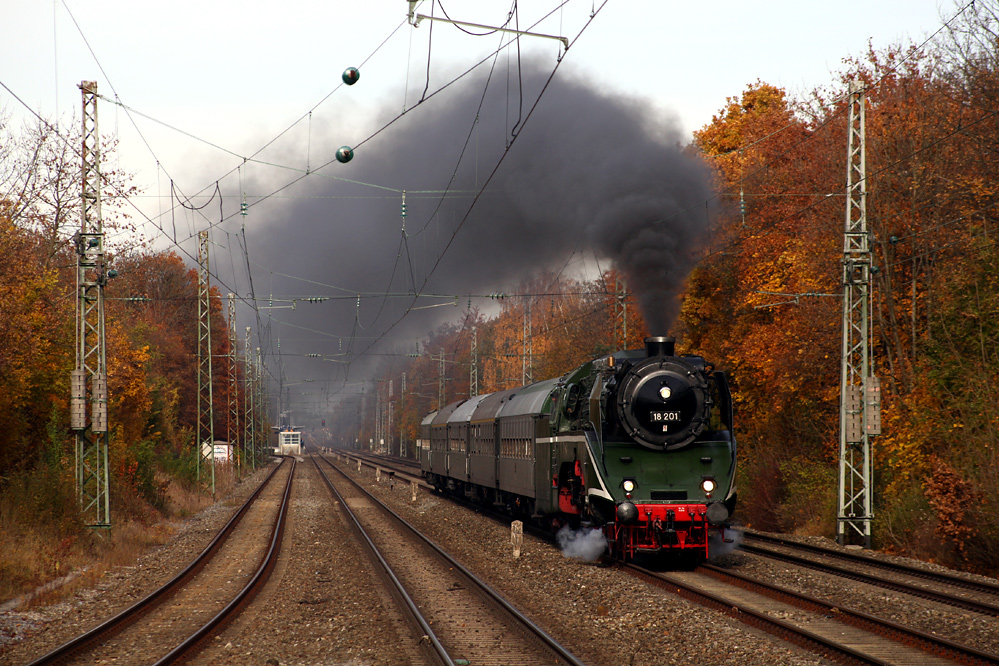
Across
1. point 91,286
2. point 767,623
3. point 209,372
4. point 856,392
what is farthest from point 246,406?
point 767,623

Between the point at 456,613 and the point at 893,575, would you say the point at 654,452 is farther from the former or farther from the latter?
the point at 456,613

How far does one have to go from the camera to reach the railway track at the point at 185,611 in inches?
421

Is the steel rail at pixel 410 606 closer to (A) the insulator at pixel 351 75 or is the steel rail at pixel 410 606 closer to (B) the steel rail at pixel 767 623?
(B) the steel rail at pixel 767 623

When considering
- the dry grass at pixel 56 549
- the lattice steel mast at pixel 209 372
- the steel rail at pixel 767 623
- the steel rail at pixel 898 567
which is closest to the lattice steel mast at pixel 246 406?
the lattice steel mast at pixel 209 372

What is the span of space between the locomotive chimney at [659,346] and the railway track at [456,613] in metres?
5.25

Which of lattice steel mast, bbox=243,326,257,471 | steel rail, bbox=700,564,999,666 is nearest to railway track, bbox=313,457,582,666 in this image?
steel rail, bbox=700,564,999,666

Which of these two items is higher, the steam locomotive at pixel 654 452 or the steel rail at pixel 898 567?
the steam locomotive at pixel 654 452

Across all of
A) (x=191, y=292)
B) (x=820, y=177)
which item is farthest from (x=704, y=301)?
(x=191, y=292)

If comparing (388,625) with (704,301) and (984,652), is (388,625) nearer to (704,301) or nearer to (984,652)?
(984,652)

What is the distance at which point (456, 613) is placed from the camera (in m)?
12.9

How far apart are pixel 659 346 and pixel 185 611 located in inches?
364

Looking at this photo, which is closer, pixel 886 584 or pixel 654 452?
pixel 886 584

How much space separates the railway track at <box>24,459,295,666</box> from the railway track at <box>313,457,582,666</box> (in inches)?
102

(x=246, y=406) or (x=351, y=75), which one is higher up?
(x=351, y=75)
